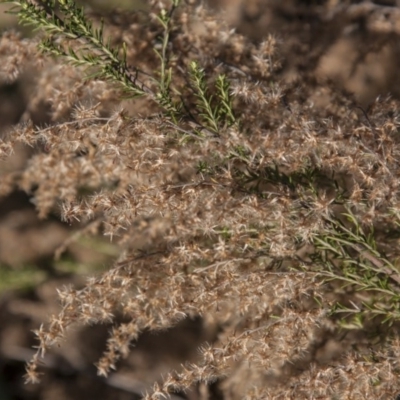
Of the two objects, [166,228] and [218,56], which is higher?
[218,56]

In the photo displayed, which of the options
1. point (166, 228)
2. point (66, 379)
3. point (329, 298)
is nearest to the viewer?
point (329, 298)

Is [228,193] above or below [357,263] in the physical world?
above

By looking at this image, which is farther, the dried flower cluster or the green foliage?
the green foliage

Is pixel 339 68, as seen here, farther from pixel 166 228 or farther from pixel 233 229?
pixel 233 229

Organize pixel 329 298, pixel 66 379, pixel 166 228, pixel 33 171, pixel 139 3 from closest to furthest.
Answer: pixel 329 298, pixel 166 228, pixel 33 171, pixel 139 3, pixel 66 379

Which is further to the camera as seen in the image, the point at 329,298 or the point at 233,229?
the point at 329,298

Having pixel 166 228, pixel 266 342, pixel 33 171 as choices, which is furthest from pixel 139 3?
pixel 266 342

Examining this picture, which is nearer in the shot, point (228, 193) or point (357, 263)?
point (228, 193)

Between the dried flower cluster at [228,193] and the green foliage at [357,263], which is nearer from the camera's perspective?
the dried flower cluster at [228,193]
